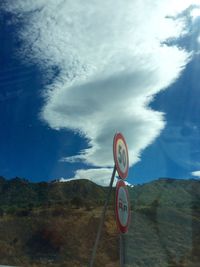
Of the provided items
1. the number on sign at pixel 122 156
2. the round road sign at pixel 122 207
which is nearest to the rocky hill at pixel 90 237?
the round road sign at pixel 122 207

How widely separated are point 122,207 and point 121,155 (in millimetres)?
806

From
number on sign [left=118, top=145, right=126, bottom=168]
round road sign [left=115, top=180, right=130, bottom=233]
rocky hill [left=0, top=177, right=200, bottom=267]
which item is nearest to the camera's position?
round road sign [left=115, top=180, right=130, bottom=233]

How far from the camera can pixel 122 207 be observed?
7.16 m

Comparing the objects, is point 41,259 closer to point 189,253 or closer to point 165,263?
point 165,263

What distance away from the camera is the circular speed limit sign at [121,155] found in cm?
700

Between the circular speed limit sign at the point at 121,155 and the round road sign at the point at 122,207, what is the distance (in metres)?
0.20

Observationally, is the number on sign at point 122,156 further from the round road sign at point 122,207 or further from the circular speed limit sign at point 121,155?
the round road sign at point 122,207

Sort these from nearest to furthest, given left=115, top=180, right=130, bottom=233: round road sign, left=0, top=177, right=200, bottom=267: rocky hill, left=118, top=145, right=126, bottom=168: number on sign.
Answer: left=115, top=180, right=130, bottom=233: round road sign < left=118, top=145, right=126, bottom=168: number on sign < left=0, top=177, right=200, bottom=267: rocky hill

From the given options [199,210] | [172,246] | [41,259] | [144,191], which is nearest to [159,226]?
[172,246]

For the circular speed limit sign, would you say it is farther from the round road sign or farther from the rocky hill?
the rocky hill

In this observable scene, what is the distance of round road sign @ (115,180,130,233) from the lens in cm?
691

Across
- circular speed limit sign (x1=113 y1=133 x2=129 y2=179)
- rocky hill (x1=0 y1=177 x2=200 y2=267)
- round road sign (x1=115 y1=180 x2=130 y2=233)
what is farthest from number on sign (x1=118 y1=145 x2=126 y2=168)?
rocky hill (x1=0 y1=177 x2=200 y2=267)

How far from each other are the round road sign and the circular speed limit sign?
20cm

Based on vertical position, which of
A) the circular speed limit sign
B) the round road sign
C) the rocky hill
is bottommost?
the round road sign
